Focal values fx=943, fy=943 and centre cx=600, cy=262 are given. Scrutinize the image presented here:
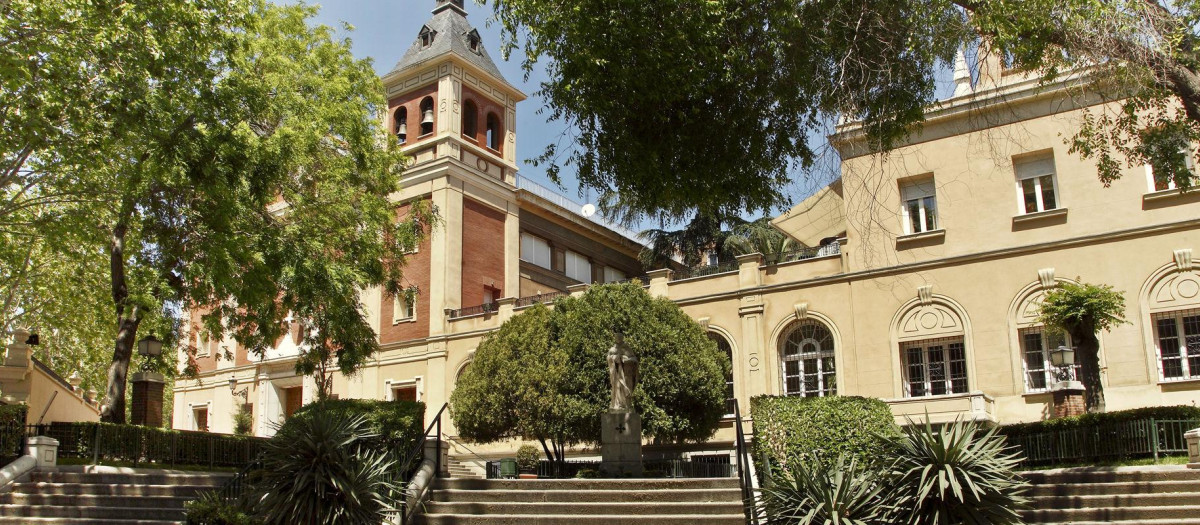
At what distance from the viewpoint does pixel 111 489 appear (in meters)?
15.6

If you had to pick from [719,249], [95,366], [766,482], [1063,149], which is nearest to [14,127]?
[766,482]

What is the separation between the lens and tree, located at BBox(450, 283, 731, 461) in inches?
830

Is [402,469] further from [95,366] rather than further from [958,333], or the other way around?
[95,366]

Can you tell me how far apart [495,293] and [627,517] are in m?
21.3

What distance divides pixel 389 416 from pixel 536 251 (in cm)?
1820

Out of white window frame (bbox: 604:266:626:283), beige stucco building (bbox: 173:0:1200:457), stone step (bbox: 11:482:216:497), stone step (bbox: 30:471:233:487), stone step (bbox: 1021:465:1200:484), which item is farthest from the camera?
white window frame (bbox: 604:266:626:283)

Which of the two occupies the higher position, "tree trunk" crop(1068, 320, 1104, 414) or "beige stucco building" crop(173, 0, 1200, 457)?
"beige stucco building" crop(173, 0, 1200, 457)

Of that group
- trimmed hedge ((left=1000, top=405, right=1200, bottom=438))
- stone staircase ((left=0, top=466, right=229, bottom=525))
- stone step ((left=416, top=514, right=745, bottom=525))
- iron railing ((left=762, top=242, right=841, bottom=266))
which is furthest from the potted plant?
trimmed hedge ((left=1000, top=405, right=1200, bottom=438))

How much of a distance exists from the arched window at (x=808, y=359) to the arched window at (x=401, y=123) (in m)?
16.6

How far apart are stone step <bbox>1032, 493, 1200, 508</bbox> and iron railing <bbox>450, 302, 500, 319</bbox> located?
1961 cm

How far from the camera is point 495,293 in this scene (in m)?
33.4

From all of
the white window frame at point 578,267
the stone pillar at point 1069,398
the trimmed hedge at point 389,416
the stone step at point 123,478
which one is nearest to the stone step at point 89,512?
the stone step at point 123,478

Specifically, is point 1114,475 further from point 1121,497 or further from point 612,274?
point 612,274

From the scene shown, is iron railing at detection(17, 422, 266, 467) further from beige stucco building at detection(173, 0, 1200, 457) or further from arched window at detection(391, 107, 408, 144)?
arched window at detection(391, 107, 408, 144)
